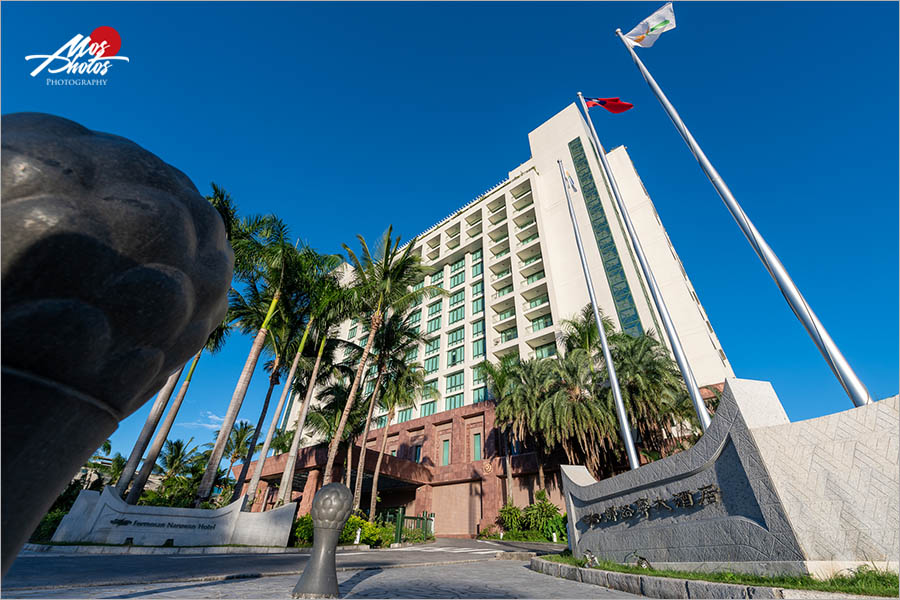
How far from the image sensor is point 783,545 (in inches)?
224

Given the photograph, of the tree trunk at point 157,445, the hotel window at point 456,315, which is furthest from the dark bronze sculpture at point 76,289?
the hotel window at point 456,315

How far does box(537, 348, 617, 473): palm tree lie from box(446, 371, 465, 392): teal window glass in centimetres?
1377

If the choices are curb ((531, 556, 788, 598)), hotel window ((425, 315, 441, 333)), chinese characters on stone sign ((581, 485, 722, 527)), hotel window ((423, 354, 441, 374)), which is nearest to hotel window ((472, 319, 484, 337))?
hotel window ((423, 354, 441, 374))

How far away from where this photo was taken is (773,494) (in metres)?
5.94

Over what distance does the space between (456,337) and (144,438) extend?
28932 mm

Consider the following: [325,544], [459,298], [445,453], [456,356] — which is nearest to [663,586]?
[325,544]

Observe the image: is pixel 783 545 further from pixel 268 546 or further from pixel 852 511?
pixel 268 546

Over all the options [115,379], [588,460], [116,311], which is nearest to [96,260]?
[116,311]

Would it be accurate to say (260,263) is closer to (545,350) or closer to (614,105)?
(614,105)

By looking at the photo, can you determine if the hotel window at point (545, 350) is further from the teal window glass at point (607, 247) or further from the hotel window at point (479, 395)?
the teal window glass at point (607, 247)

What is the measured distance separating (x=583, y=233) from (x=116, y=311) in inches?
1481

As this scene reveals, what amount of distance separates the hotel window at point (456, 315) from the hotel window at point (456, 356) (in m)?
3.59

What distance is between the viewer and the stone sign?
490 inches

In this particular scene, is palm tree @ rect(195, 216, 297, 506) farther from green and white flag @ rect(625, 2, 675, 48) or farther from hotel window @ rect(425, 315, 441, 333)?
hotel window @ rect(425, 315, 441, 333)
